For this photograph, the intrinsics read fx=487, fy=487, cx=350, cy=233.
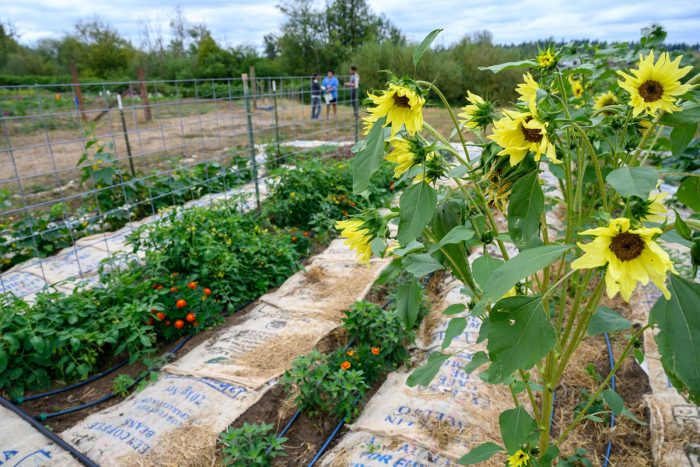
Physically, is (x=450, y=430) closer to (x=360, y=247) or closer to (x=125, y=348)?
(x=360, y=247)

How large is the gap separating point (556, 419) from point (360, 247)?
53.5 inches

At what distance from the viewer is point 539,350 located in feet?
2.49

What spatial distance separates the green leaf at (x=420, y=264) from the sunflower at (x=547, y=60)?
1.48 ft

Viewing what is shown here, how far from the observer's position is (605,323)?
1095 mm

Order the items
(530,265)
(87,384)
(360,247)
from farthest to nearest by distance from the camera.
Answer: (87,384)
(360,247)
(530,265)

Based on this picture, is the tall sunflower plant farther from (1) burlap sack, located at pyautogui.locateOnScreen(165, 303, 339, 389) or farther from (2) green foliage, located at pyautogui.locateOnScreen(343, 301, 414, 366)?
(1) burlap sack, located at pyautogui.locateOnScreen(165, 303, 339, 389)

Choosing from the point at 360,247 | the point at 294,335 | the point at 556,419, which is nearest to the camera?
the point at 360,247

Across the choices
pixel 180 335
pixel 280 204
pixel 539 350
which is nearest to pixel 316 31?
pixel 280 204

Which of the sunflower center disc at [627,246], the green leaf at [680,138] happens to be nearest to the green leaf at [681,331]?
the sunflower center disc at [627,246]

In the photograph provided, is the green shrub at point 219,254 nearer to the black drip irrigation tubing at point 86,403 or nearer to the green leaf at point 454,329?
the black drip irrigation tubing at point 86,403

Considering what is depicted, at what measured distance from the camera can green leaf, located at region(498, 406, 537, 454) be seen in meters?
1.06

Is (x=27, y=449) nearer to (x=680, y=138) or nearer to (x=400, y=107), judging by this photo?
(x=400, y=107)

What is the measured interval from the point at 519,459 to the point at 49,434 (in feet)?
5.46

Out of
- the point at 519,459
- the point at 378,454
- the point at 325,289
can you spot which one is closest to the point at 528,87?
the point at 519,459
